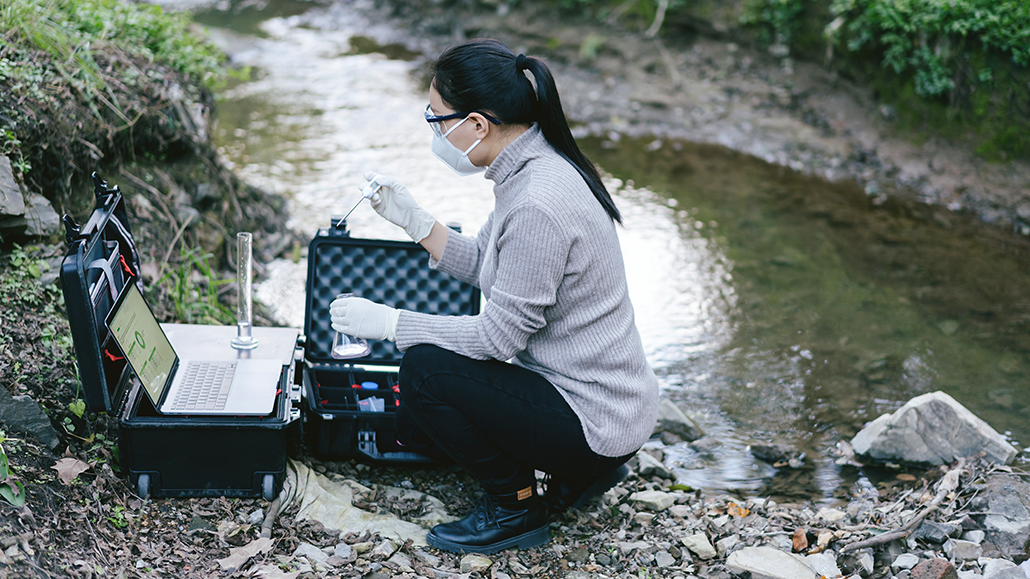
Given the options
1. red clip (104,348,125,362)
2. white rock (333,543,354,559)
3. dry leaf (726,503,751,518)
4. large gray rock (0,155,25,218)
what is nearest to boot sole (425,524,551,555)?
white rock (333,543,354,559)

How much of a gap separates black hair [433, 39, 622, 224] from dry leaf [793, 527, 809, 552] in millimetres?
1230

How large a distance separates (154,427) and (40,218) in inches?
47.0

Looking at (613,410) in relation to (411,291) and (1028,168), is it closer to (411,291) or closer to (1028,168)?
(411,291)

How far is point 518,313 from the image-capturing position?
2102mm

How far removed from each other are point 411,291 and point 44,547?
1564mm

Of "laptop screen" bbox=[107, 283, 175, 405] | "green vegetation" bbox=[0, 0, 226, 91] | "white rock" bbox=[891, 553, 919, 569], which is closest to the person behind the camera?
"laptop screen" bbox=[107, 283, 175, 405]

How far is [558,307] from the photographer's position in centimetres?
218

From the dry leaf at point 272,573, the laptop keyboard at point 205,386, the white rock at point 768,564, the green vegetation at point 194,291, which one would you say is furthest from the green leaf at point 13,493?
the white rock at point 768,564

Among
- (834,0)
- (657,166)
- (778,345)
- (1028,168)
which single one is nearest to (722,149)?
(657,166)

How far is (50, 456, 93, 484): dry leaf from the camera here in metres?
2.12

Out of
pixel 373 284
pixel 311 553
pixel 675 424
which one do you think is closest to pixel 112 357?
pixel 311 553

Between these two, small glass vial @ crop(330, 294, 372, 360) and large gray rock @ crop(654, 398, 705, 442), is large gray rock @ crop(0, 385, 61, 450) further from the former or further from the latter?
large gray rock @ crop(654, 398, 705, 442)

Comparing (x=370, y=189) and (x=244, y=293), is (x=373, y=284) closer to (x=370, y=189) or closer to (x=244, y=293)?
(x=244, y=293)

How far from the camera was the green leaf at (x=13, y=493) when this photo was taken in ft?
6.18
